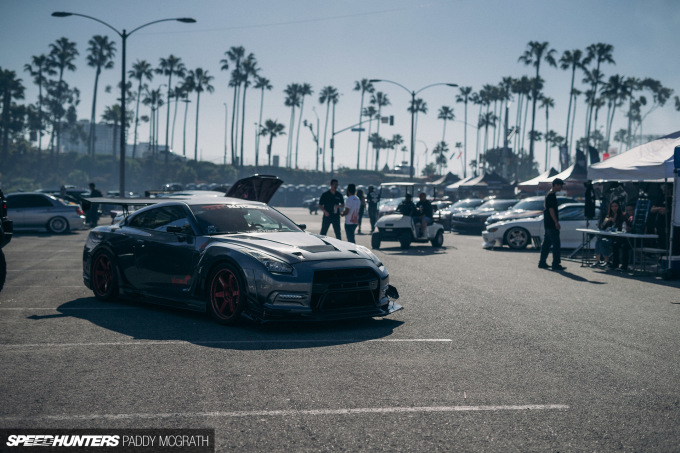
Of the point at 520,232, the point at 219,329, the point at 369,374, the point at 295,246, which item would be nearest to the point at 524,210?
the point at 520,232

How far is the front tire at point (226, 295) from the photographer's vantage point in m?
7.58

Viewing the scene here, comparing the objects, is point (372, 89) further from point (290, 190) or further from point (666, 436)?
point (666, 436)

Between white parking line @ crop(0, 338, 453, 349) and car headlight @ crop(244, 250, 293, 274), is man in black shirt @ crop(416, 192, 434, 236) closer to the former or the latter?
car headlight @ crop(244, 250, 293, 274)

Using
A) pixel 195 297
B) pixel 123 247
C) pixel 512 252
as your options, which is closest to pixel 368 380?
pixel 195 297

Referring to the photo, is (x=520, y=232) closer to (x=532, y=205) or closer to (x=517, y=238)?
(x=517, y=238)

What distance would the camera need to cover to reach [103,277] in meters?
9.75

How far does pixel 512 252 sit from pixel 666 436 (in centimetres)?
1583

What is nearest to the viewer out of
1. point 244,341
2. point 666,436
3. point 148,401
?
point 666,436

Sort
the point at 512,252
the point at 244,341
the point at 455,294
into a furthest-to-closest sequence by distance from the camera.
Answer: the point at 512,252 → the point at 455,294 → the point at 244,341

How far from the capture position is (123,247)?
30.8ft

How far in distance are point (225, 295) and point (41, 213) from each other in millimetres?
20840

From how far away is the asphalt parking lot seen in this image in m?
4.28

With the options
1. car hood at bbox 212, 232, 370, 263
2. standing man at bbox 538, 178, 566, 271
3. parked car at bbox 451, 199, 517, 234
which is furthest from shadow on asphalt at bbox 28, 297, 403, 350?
parked car at bbox 451, 199, 517, 234

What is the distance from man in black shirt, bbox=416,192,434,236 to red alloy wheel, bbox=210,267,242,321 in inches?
524
